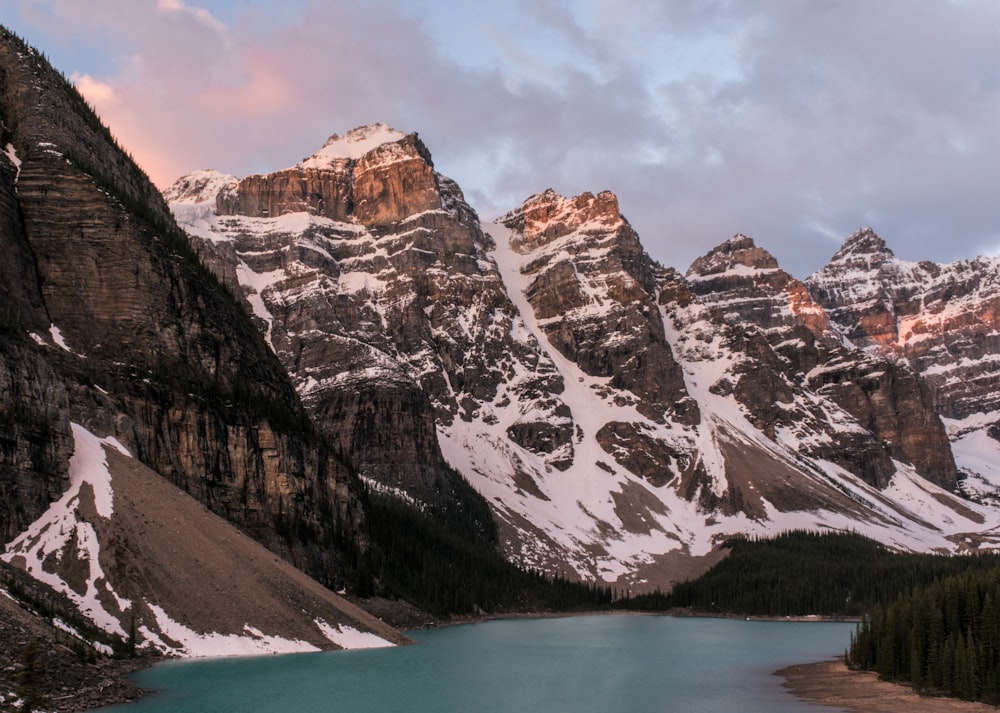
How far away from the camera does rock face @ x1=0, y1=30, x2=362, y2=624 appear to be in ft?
339

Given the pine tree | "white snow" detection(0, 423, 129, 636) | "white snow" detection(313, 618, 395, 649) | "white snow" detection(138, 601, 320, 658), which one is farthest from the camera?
"white snow" detection(313, 618, 395, 649)

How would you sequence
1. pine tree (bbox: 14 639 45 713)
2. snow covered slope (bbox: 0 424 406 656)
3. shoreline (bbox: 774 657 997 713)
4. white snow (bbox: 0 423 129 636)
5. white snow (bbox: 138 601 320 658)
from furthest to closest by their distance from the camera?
snow covered slope (bbox: 0 424 406 656), white snow (bbox: 138 601 320 658), white snow (bbox: 0 423 129 636), shoreline (bbox: 774 657 997 713), pine tree (bbox: 14 639 45 713)

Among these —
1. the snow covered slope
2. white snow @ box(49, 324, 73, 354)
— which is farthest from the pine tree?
white snow @ box(49, 324, 73, 354)

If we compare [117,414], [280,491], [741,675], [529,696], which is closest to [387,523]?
[280,491]

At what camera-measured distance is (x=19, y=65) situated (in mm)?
128625

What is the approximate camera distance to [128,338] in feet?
376

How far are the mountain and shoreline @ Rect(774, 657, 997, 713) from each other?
1486 inches

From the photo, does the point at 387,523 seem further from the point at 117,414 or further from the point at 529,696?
the point at 529,696

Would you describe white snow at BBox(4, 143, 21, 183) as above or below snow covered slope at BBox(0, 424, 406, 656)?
above

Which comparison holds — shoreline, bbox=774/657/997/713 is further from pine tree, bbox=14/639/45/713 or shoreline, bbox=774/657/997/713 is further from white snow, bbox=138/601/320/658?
pine tree, bbox=14/639/45/713

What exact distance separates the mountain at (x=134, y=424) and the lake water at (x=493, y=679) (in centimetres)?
562

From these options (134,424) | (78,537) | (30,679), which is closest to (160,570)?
(78,537)

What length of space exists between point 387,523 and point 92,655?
11792cm

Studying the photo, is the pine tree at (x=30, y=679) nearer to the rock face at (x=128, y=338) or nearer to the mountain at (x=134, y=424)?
the mountain at (x=134, y=424)
